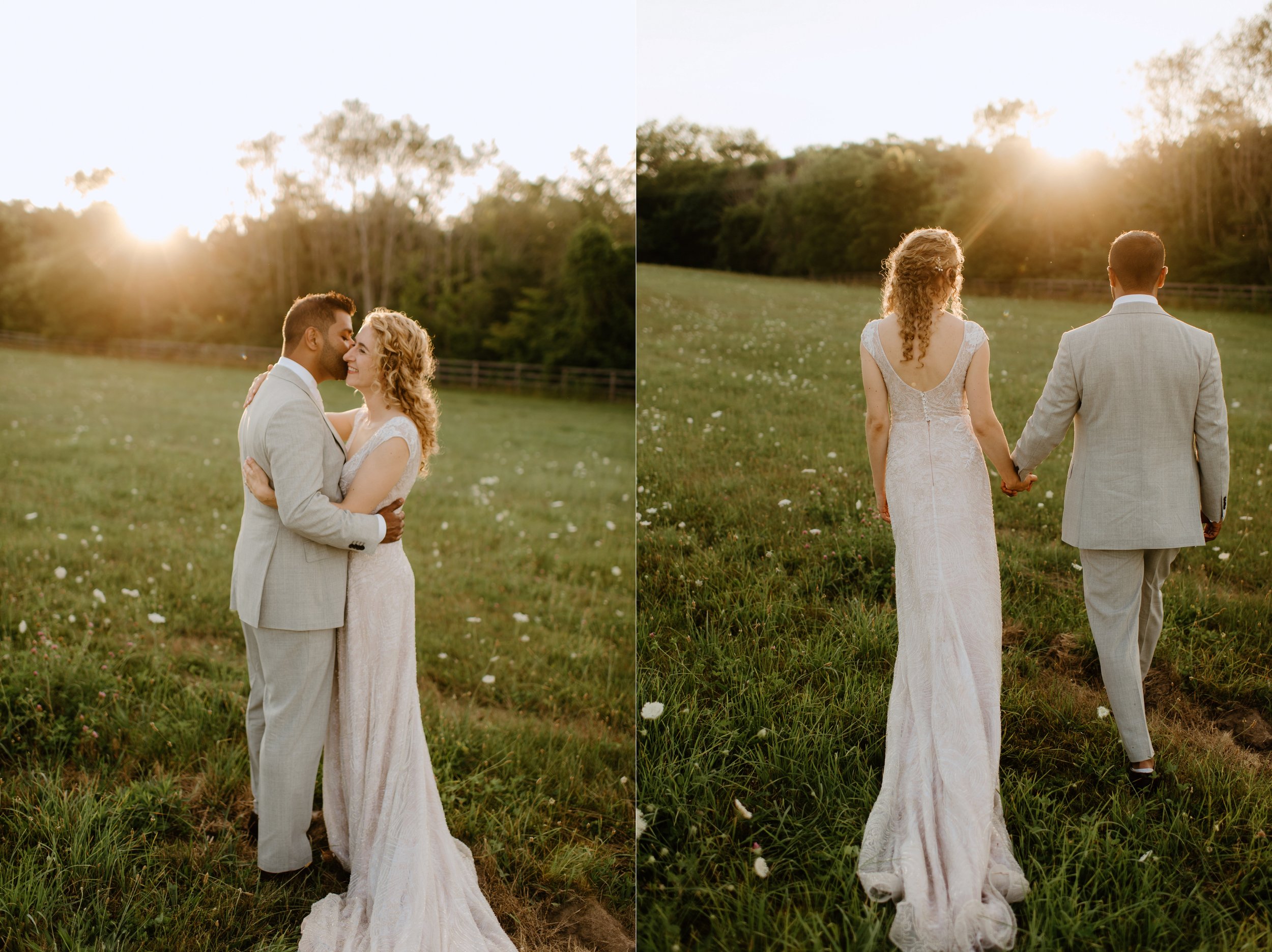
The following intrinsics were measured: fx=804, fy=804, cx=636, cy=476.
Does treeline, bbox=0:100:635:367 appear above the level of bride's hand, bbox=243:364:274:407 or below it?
above

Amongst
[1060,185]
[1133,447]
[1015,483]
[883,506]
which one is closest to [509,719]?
[883,506]

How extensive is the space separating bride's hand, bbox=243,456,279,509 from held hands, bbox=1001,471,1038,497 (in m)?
2.72

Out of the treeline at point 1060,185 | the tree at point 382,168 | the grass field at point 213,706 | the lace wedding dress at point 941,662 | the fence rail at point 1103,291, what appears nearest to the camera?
the lace wedding dress at point 941,662

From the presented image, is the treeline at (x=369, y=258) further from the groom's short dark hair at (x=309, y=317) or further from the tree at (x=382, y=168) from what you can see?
the groom's short dark hair at (x=309, y=317)

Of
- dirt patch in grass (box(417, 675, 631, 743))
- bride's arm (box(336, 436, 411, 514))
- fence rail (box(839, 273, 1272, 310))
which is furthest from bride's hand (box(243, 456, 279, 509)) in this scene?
fence rail (box(839, 273, 1272, 310))

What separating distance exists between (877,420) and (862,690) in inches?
48.3

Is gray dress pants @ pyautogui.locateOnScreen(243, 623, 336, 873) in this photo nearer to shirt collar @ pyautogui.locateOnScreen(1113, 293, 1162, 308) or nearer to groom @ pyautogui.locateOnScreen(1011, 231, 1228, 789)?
groom @ pyautogui.locateOnScreen(1011, 231, 1228, 789)

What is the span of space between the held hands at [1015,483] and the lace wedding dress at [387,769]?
2272 millimetres

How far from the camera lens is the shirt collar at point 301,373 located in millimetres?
2916

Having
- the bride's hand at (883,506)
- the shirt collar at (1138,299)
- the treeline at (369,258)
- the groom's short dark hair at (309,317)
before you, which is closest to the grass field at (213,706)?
the bride's hand at (883,506)

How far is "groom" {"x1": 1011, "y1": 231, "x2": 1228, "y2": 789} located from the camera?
9.78ft

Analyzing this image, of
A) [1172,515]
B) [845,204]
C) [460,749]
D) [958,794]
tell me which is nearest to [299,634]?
[460,749]

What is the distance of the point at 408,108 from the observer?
21484 millimetres

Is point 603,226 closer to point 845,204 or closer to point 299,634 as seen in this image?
point 845,204
